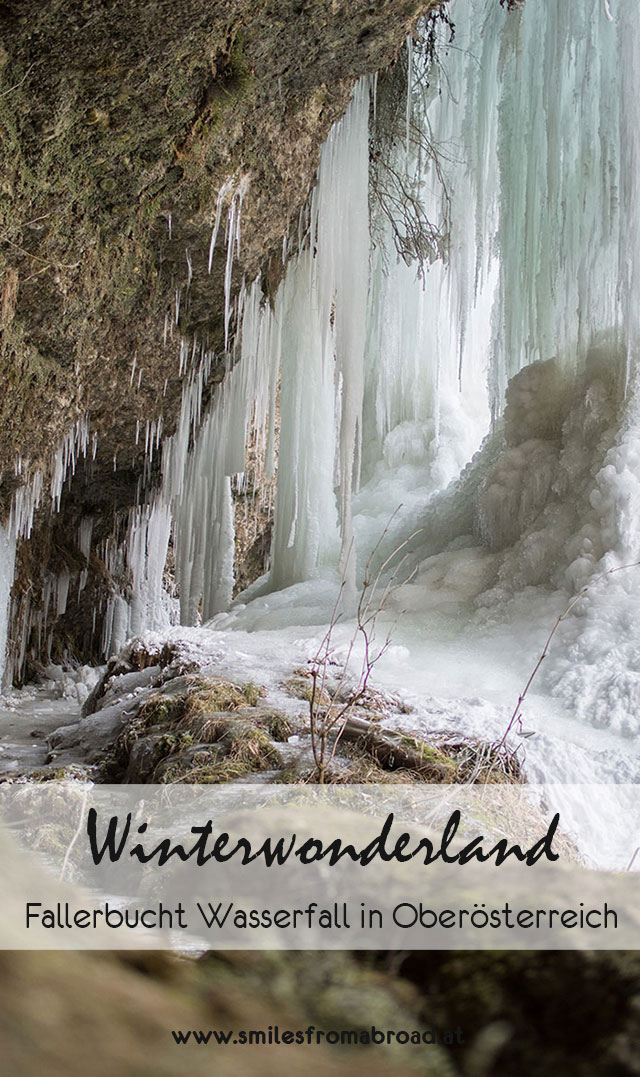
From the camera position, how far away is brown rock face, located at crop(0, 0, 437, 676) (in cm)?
321

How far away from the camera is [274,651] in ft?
18.0

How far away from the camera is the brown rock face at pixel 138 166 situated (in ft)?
10.5

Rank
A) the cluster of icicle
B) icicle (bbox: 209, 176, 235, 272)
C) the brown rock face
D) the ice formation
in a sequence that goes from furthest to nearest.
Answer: the cluster of icicle < the ice formation < icicle (bbox: 209, 176, 235, 272) < the brown rock face

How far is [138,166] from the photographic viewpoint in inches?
159

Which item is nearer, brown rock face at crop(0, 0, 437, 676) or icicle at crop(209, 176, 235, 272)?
brown rock face at crop(0, 0, 437, 676)

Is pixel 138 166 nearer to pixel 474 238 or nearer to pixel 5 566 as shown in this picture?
pixel 5 566

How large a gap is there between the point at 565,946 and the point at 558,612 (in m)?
5.24

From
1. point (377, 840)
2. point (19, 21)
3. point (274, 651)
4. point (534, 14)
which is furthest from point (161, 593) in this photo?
point (377, 840)

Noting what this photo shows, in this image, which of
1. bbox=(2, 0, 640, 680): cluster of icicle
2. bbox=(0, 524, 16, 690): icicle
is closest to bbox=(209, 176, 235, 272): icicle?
bbox=(2, 0, 640, 680): cluster of icicle

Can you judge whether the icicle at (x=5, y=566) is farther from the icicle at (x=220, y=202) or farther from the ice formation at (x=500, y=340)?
the icicle at (x=220, y=202)

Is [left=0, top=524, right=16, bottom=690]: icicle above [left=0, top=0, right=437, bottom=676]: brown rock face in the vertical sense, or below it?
below

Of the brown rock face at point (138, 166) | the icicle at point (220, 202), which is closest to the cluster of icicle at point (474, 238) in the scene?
the icicle at point (220, 202)

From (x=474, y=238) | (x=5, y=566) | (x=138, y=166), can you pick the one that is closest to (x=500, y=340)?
(x=474, y=238)

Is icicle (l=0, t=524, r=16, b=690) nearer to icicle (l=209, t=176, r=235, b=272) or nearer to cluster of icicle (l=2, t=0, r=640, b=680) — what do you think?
cluster of icicle (l=2, t=0, r=640, b=680)
